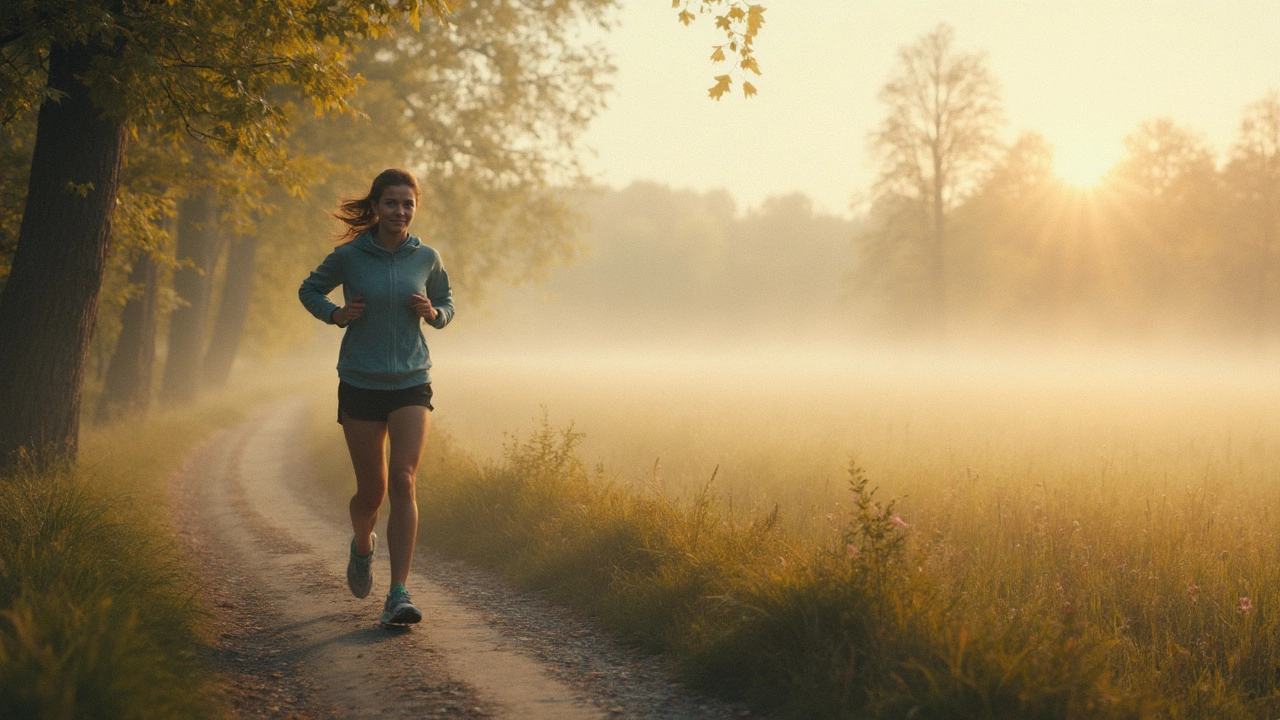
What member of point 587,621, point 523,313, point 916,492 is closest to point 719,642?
point 587,621

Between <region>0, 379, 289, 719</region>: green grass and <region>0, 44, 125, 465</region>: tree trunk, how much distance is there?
72 centimetres

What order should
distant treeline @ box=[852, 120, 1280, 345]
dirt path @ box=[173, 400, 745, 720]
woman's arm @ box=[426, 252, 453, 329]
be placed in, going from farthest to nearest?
distant treeline @ box=[852, 120, 1280, 345] < woman's arm @ box=[426, 252, 453, 329] < dirt path @ box=[173, 400, 745, 720]

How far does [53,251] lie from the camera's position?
742 cm

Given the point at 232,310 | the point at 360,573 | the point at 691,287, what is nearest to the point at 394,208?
the point at 360,573

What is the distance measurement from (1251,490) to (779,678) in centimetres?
671

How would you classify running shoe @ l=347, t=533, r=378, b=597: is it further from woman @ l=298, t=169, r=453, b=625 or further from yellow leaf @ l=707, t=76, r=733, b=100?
yellow leaf @ l=707, t=76, r=733, b=100

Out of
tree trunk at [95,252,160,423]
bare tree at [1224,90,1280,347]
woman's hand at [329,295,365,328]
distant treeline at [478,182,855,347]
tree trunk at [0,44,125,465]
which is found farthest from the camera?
distant treeline at [478,182,855,347]

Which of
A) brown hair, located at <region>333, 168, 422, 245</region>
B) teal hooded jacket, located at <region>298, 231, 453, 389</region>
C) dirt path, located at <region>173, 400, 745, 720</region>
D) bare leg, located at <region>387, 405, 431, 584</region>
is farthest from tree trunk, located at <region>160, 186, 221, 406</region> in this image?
bare leg, located at <region>387, 405, 431, 584</region>

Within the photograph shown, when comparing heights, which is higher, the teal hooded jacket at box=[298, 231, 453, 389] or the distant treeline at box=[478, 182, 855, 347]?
the distant treeline at box=[478, 182, 855, 347]

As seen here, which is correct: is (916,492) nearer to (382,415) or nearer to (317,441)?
(382,415)

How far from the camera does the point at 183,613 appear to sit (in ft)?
15.8

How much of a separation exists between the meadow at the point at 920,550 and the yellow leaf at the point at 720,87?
2.94 metres

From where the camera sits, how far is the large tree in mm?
6910

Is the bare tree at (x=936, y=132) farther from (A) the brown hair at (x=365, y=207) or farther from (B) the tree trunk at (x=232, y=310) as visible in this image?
(A) the brown hair at (x=365, y=207)
